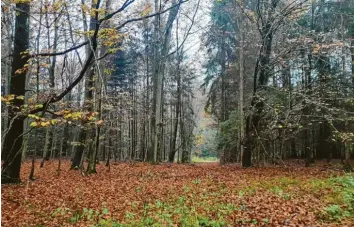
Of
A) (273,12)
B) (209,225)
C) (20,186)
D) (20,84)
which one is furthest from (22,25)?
(273,12)

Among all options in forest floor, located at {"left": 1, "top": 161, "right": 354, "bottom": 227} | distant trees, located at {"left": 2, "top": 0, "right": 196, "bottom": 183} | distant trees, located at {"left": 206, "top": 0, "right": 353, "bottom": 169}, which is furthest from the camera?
distant trees, located at {"left": 206, "top": 0, "right": 353, "bottom": 169}

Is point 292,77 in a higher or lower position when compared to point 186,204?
higher

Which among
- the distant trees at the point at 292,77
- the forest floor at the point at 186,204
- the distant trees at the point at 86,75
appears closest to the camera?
the forest floor at the point at 186,204

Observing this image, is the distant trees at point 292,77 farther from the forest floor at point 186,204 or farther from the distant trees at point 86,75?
the distant trees at point 86,75

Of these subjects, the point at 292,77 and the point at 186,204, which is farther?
the point at 292,77

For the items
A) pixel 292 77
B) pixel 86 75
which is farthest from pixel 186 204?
pixel 292 77

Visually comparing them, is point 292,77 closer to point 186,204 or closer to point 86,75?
point 86,75

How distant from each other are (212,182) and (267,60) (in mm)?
8058

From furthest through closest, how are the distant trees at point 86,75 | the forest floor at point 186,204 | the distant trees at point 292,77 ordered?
the distant trees at point 292,77, the distant trees at point 86,75, the forest floor at point 186,204

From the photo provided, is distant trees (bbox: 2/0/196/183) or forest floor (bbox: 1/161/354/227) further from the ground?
distant trees (bbox: 2/0/196/183)

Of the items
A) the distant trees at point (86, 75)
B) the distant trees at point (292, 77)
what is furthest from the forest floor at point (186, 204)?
the distant trees at point (292, 77)

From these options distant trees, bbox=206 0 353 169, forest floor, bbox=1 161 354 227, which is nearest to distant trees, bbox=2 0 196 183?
forest floor, bbox=1 161 354 227

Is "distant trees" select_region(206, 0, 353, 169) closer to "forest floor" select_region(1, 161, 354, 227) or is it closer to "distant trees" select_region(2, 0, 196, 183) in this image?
"forest floor" select_region(1, 161, 354, 227)

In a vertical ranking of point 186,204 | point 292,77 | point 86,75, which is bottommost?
point 186,204
